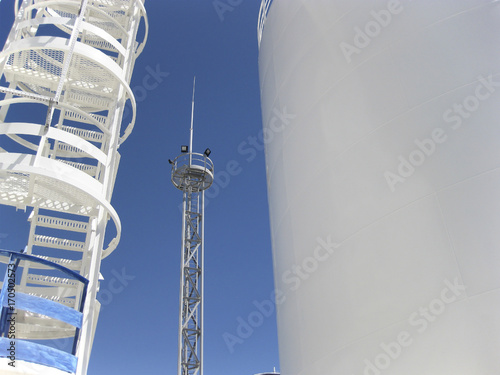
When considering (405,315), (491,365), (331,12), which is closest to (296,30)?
(331,12)

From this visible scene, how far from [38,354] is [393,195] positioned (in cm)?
853

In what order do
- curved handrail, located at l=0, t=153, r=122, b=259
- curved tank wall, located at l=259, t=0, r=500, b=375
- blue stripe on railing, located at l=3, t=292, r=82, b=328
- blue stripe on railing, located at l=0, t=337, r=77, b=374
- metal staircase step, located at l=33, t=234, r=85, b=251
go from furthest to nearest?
metal staircase step, located at l=33, t=234, r=85, b=251
curved handrail, located at l=0, t=153, r=122, b=259
blue stripe on railing, located at l=3, t=292, r=82, b=328
blue stripe on railing, located at l=0, t=337, r=77, b=374
curved tank wall, located at l=259, t=0, r=500, b=375

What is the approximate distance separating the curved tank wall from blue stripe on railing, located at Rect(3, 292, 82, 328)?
208 inches

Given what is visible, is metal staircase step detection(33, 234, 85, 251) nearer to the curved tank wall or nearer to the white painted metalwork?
the white painted metalwork

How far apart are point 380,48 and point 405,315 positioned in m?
4.82

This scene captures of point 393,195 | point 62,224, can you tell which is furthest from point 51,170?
point 393,195

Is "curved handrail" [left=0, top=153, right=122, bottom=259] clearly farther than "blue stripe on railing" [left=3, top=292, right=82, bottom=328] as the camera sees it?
Yes

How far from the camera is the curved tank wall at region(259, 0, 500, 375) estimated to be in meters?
5.90

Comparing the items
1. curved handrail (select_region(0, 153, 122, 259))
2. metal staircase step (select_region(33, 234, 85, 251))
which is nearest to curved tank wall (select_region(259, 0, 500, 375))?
curved handrail (select_region(0, 153, 122, 259))

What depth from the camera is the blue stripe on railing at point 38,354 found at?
375 inches

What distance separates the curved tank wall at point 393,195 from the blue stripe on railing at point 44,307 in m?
5.28

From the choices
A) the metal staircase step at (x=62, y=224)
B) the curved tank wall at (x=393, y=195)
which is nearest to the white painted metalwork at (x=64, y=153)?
the metal staircase step at (x=62, y=224)

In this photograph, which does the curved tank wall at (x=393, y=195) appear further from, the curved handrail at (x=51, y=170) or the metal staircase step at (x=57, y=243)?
the metal staircase step at (x=57, y=243)

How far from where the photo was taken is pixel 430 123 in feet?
22.7
